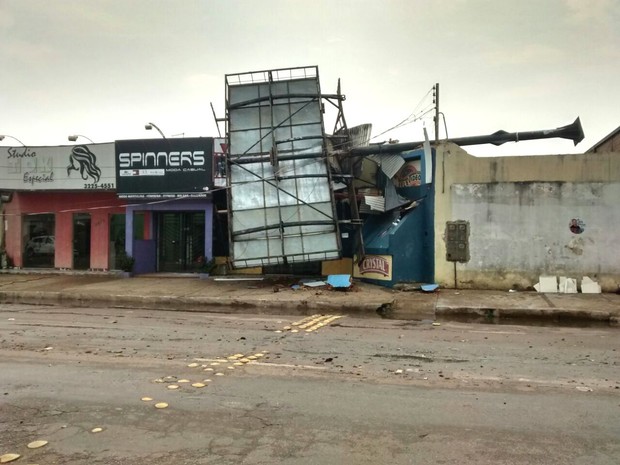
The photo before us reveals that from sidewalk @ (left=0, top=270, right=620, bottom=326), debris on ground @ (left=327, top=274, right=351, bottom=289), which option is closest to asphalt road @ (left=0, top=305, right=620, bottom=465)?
sidewalk @ (left=0, top=270, right=620, bottom=326)

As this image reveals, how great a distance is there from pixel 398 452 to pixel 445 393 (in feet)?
5.54

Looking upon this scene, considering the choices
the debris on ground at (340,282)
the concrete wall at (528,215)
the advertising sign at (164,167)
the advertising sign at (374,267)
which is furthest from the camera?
the advertising sign at (164,167)

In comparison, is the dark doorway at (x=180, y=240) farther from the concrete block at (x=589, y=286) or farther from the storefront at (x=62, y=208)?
the concrete block at (x=589, y=286)

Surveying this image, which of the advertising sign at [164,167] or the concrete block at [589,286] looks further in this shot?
the advertising sign at [164,167]

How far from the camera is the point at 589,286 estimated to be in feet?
45.9

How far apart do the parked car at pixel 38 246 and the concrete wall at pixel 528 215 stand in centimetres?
1572

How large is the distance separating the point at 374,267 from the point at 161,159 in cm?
840

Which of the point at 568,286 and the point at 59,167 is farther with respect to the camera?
the point at 59,167

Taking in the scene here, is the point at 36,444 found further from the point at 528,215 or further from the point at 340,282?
the point at 528,215

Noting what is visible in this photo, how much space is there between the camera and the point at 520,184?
14.6 metres

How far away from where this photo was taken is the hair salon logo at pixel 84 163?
1914 cm

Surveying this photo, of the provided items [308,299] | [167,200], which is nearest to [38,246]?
[167,200]

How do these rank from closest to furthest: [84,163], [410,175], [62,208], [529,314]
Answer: [529,314] < [410,175] < [84,163] < [62,208]

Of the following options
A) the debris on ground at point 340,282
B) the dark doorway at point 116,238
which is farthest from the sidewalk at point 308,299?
the dark doorway at point 116,238
